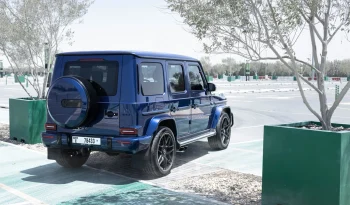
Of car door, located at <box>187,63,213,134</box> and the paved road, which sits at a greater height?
car door, located at <box>187,63,213,134</box>

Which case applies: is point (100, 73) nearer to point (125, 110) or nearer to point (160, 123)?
point (125, 110)

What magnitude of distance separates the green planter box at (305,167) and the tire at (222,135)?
159 inches

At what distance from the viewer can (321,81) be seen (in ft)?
17.8

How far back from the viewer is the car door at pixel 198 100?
26.3ft

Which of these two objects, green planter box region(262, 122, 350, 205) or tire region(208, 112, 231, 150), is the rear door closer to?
green planter box region(262, 122, 350, 205)

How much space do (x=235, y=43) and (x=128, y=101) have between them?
1.79 m

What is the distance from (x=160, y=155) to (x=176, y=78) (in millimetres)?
1518

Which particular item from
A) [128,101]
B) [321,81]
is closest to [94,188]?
[128,101]

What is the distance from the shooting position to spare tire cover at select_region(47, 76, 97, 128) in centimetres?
623

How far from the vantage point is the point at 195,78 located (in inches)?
328

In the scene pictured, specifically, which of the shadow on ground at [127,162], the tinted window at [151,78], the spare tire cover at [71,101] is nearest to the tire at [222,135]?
the shadow on ground at [127,162]

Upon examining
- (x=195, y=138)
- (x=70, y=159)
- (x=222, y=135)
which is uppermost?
(x=195, y=138)

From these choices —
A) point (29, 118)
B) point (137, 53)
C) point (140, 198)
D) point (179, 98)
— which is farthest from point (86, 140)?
point (29, 118)

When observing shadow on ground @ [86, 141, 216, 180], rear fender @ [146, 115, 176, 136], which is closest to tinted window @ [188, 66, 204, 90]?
shadow on ground @ [86, 141, 216, 180]
